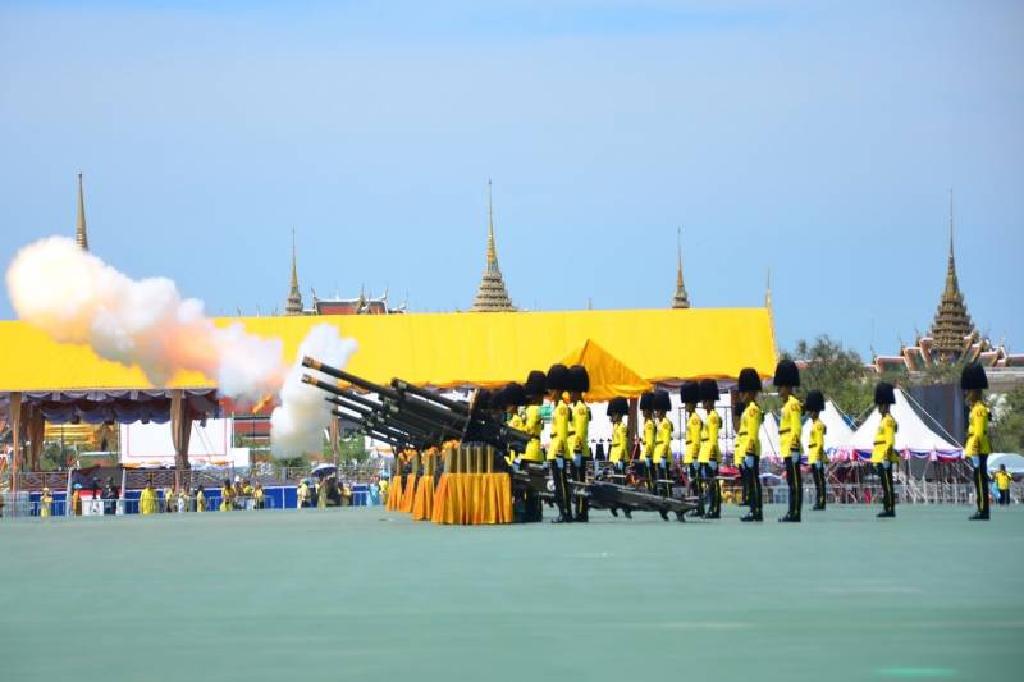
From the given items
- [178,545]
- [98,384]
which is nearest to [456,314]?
[98,384]

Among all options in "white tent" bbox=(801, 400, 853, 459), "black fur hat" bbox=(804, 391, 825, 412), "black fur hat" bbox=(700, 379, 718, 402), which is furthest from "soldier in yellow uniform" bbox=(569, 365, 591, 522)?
"white tent" bbox=(801, 400, 853, 459)

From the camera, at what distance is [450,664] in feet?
28.5

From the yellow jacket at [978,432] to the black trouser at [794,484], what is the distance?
91.2 inches

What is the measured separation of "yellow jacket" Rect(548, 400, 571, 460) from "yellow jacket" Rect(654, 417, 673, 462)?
3.89m

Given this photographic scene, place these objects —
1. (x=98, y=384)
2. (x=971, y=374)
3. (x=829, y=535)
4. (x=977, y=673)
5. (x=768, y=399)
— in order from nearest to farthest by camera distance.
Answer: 1. (x=977, y=673)
2. (x=829, y=535)
3. (x=971, y=374)
4. (x=98, y=384)
5. (x=768, y=399)

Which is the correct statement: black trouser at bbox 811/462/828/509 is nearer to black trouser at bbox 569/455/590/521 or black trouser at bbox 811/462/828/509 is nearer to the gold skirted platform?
black trouser at bbox 569/455/590/521

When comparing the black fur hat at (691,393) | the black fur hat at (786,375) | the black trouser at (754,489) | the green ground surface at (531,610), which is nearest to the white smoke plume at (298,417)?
the black fur hat at (691,393)

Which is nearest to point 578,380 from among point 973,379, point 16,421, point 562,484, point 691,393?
point 562,484

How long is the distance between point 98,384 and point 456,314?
437 inches

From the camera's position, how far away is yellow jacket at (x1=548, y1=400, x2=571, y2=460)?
25.8m

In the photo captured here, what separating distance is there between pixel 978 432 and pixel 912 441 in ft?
62.6

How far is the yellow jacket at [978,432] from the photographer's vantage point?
2525cm

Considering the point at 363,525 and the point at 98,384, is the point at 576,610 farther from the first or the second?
the point at 98,384

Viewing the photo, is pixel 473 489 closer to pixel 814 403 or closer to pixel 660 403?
pixel 814 403
